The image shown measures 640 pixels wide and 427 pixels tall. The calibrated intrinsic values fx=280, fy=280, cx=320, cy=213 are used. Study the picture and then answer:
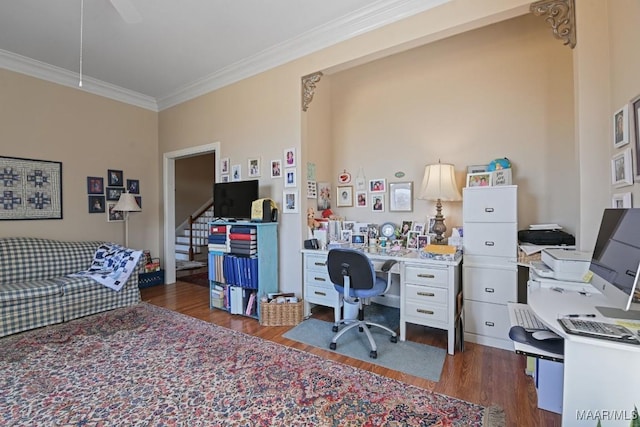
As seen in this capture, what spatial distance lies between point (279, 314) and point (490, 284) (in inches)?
77.0

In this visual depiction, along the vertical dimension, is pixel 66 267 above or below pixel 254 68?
below

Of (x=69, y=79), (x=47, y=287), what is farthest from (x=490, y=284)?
(x=69, y=79)

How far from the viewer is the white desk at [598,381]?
1.02 meters

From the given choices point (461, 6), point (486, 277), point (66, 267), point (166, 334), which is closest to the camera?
point (461, 6)

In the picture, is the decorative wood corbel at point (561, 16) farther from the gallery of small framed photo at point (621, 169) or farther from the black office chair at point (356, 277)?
the black office chair at point (356, 277)

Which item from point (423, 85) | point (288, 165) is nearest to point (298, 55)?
point (288, 165)

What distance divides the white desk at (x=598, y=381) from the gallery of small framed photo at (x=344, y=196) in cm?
251

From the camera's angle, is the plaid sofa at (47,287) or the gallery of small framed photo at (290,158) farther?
the gallery of small framed photo at (290,158)

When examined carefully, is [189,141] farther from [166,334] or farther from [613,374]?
[613,374]

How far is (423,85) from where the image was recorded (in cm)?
307

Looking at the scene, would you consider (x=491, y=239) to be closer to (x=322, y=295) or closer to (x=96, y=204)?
(x=322, y=295)

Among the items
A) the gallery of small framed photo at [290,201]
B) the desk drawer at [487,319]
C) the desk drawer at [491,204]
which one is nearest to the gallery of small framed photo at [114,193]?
the gallery of small framed photo at [290,201]

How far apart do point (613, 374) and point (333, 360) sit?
Result: 160 cm

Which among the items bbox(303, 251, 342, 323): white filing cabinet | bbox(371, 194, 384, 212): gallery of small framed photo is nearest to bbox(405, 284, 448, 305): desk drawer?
bbox(303, 251, 342, 323): white filing cabinet
